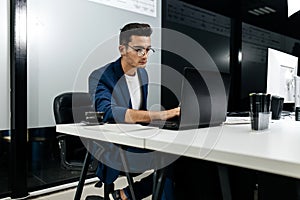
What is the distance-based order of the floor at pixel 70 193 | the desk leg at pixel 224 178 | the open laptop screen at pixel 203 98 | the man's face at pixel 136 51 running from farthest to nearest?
1. the floor at pixel 70 193
2. the man's face at pixel 136 51
3. the open laptop screen at pixel 203 98
4. the desk leg at pixel 224 178

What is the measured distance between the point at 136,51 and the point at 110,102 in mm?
380

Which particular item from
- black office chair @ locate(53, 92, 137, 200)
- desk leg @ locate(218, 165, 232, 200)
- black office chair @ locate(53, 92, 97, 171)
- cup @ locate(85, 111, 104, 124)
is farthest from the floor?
desk leg @ locate(218, 165, 232, 200)

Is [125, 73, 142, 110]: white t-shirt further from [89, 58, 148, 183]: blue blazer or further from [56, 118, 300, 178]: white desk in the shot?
[56, 118, 300, 178]: white desk

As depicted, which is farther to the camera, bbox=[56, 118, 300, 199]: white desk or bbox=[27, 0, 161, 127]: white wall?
bbox=[27, 0, 161, 127]: white wall

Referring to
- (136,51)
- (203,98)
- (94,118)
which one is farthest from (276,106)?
(94,118)

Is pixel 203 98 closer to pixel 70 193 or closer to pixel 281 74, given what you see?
pixel 281 74

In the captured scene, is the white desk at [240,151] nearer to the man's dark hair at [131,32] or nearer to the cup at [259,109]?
the cup at [259,109]

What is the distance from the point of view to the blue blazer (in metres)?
1.46

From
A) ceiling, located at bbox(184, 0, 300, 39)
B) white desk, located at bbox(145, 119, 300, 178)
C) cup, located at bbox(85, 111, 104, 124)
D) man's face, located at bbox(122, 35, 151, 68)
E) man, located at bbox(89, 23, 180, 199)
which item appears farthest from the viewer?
ceiling, located at bbox(184, 0, 300, 39)

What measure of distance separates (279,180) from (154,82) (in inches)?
110

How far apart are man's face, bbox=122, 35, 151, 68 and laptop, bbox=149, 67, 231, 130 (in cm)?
58

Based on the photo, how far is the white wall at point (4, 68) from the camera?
2.34 m

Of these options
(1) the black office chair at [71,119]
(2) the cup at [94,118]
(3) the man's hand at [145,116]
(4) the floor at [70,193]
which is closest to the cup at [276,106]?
(3) the man's hand at [145,116]

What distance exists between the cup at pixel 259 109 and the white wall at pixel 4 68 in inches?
80.3
